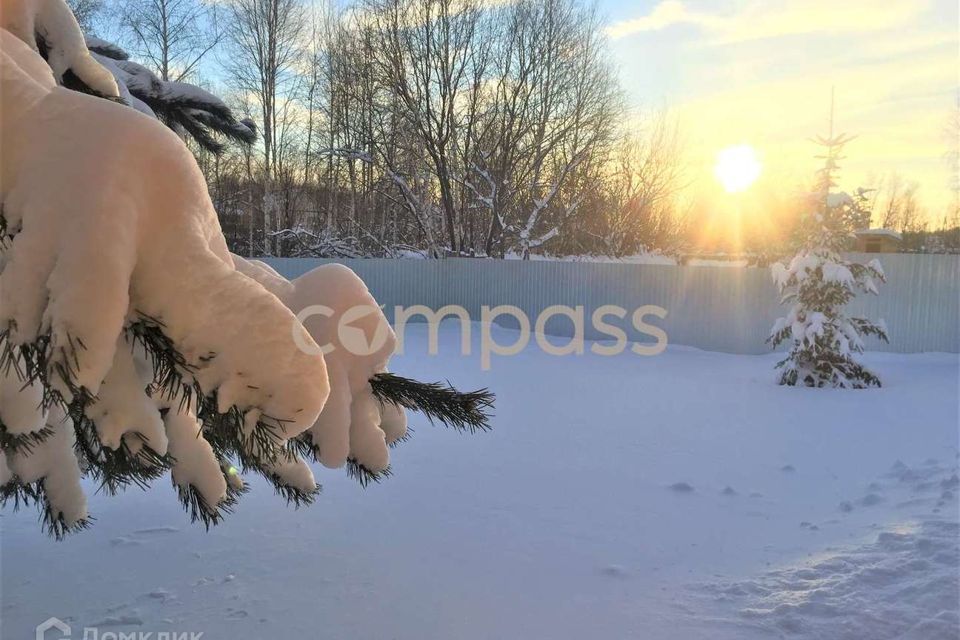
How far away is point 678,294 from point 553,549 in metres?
8.97

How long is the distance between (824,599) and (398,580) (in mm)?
1819

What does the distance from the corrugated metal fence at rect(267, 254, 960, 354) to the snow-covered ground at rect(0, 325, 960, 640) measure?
5.33 metres

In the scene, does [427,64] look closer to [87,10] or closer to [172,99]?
[87,10]

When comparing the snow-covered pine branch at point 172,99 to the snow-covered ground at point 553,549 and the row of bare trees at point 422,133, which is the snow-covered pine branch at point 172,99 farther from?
the row of bare trees at point 422,133

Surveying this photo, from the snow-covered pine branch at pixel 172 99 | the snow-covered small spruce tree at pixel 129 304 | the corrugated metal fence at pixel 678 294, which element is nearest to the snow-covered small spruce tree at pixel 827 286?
the corrugated metal fence at pixel 678 294

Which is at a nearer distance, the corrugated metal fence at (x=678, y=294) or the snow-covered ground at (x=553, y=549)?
the snow-covered ground at (x=553, y=549)

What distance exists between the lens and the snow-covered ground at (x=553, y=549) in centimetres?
254

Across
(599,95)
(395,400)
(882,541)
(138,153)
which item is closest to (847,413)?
(882,541)

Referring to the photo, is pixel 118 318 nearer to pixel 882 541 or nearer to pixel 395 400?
pixel 395 400

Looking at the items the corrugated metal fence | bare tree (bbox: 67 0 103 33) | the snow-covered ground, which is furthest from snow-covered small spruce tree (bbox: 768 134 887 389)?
bare tree (bbox: 67 0 103 33)

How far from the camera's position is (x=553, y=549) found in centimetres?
327

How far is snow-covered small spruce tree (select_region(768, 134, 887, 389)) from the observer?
8.30 metres

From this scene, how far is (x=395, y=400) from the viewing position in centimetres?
146

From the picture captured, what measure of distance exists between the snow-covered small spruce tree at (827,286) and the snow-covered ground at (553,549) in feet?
8.75
